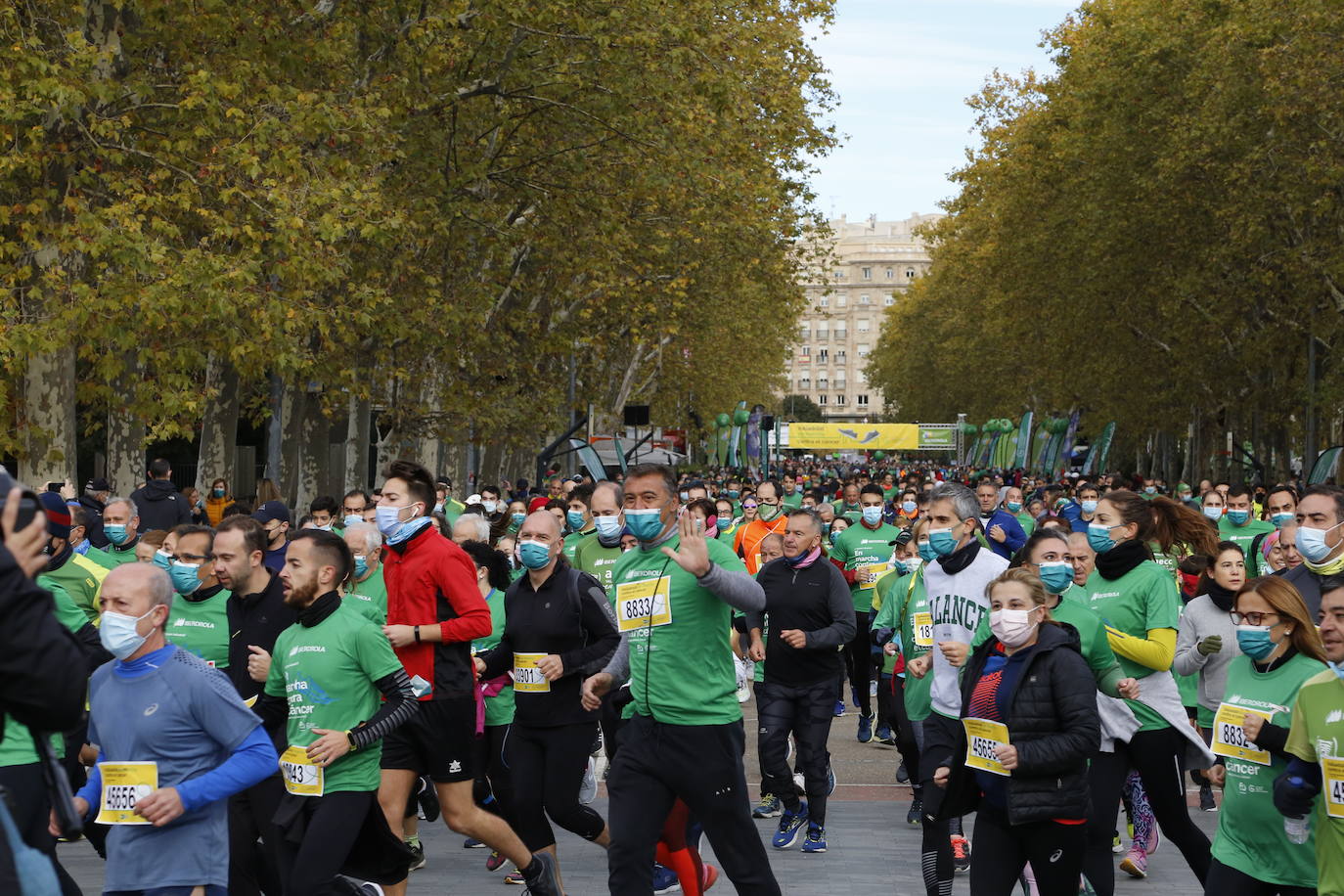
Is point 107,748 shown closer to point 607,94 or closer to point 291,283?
point 291,283

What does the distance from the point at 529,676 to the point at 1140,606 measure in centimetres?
267

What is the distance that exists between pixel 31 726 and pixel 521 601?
501cm

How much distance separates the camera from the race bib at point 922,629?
903cm

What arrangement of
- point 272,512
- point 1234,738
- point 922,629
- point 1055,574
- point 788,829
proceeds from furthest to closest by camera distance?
point 272,512 → point 788,829 → point 922,629 → point 1055,574 → point 1234,738

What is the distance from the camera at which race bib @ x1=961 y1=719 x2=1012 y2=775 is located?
6.29 meters

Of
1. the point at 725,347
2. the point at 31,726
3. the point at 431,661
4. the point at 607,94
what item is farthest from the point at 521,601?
the point at 725,347

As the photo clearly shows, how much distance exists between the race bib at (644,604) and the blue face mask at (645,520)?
183 millimetres

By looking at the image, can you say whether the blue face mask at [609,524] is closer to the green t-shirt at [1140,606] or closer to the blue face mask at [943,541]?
the blue face mask at [943,541]

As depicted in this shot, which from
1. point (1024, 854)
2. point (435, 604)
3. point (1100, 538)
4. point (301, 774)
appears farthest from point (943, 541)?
point (301, 774)

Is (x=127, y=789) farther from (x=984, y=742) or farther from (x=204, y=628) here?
(x=984, y=742)

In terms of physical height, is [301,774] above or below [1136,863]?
above

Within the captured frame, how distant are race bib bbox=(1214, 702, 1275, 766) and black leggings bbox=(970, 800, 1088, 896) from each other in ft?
1.88

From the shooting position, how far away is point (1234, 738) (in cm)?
634

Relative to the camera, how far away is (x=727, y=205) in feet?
92.8
